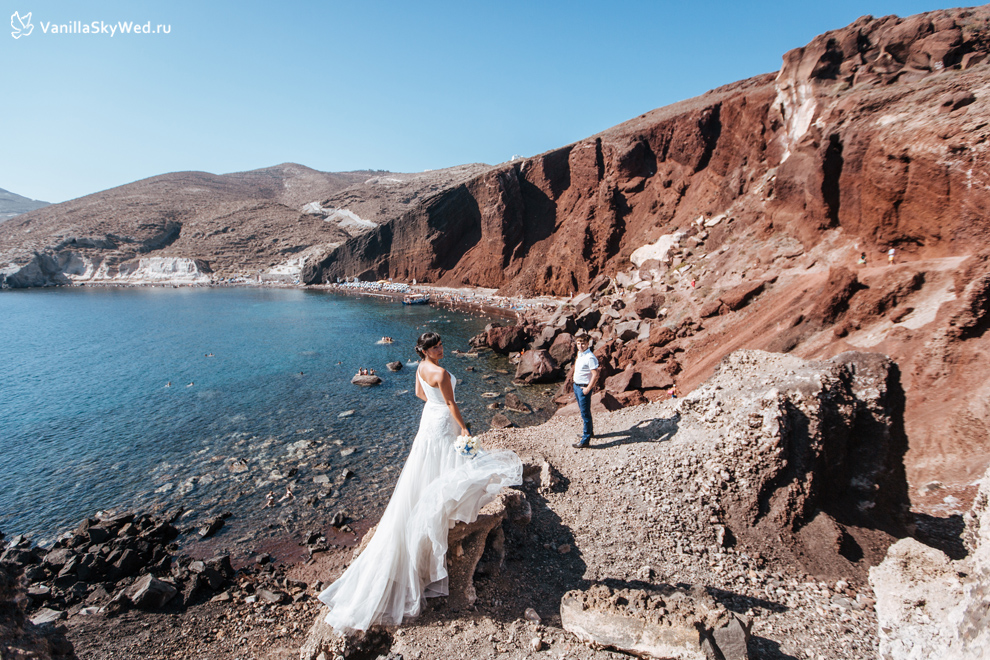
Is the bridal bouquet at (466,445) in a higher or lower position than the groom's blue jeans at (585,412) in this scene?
higher

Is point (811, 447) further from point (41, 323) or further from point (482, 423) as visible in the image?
point (41, 323)

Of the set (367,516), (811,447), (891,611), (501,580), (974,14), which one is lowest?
(367,516)

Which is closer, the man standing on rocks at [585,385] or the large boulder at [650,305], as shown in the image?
the man standing on rocks at [585,385]

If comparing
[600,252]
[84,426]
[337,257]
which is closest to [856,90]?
[600,252]

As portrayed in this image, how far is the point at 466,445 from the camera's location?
4.94 m

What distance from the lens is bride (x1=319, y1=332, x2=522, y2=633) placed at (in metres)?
4.70

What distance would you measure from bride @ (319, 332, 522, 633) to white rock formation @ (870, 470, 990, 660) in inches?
143

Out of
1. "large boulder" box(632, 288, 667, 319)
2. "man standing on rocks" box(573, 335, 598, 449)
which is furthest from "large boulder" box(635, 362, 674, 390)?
"large boulder" box(632, 288, 667, 319)

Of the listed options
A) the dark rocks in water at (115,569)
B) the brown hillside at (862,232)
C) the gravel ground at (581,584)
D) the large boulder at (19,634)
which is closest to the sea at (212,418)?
the dark rocks in water at (115,569)

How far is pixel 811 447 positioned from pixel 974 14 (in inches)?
889

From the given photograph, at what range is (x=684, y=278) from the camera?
22109 millimetres

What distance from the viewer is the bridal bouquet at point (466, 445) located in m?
4.94

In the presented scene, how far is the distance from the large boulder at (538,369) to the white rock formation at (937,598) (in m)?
16.4

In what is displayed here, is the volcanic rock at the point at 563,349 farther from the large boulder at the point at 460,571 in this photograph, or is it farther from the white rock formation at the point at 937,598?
the white rock formation at the point at 937,598
